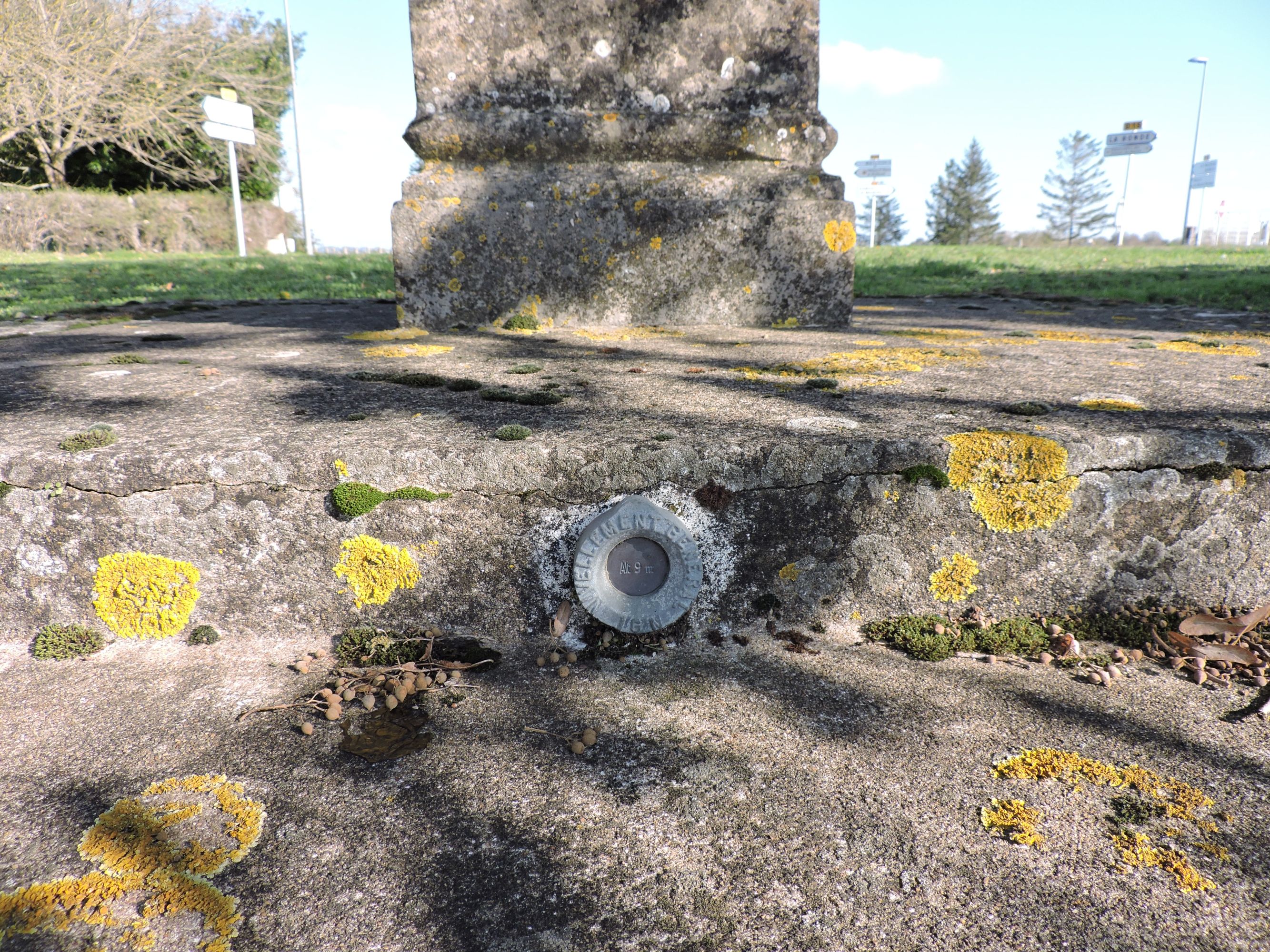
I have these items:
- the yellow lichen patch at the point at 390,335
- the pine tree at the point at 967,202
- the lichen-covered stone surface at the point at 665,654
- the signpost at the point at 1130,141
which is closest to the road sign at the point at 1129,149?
the signpost at the point at 1130,141

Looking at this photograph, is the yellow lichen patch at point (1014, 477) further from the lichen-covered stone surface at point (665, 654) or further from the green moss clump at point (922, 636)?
the green moss clump at point (922, 636)

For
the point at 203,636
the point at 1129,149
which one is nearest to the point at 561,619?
the point at 203,636

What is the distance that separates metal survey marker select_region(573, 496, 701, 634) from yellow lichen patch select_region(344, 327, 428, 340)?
1955 mm

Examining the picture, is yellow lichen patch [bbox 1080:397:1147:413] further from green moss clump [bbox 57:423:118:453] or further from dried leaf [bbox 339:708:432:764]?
green moss clump [bbox 57:423:118:453]

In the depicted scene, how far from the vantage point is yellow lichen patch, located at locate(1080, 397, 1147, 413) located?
2.01m

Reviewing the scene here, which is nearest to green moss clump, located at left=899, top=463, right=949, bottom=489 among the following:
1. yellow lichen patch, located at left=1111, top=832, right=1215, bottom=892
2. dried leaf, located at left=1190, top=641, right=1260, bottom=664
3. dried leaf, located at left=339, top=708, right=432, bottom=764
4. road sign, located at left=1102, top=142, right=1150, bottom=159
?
dried leaf, located at left=1190, top=641, right=1260, bottom=664

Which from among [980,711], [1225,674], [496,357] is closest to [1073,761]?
[980,711]

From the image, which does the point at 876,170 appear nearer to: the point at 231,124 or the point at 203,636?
the point at 231,124

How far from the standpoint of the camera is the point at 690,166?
337 cm

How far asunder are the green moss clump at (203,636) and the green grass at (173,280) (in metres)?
4.02

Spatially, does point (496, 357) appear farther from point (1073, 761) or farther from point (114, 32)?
point (114, 32)

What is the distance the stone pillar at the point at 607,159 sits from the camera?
128 inches

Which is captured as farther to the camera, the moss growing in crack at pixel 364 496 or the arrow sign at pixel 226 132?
the arrow sign at pixel 226 132

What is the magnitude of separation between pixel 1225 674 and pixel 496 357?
2.29 meters
